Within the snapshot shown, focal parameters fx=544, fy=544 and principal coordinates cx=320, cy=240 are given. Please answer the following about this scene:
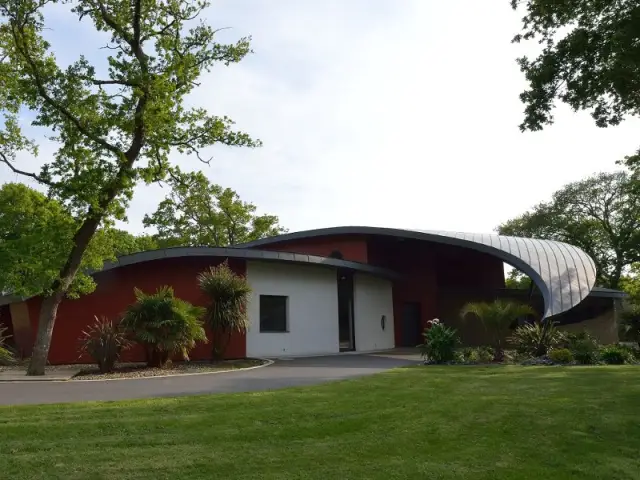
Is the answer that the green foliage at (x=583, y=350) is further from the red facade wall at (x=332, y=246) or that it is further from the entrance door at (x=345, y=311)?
the red facade wall at (x=332, y=246)

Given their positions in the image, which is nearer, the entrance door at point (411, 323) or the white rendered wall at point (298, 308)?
the white rendered wall at point (298, 308)

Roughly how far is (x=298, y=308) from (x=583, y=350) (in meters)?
9.32

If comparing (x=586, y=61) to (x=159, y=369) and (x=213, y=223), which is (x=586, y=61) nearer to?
(x=159, y=369)

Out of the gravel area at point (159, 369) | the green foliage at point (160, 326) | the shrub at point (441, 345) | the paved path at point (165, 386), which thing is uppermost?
the green foliage at point (160, 326)

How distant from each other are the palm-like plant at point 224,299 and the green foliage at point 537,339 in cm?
864

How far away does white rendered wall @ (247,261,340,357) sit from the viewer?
60.7 ft

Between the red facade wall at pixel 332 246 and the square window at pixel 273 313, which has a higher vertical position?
the red facade wall at pixel 332 246

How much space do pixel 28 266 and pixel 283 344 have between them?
879 centimetres

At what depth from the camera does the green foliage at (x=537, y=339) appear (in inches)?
655

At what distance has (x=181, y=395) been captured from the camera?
336 inches

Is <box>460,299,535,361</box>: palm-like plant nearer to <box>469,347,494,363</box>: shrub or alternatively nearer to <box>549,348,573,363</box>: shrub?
<box>469,347,494,363</box>: shrub

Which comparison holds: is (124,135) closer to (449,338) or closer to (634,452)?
(449,338)

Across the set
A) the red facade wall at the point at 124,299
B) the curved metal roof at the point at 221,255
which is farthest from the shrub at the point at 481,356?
the red facade wall at the point at 124,299

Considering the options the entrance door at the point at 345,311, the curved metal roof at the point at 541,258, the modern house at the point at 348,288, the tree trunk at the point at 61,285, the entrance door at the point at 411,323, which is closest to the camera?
the tree trunk at the point at 61,285
